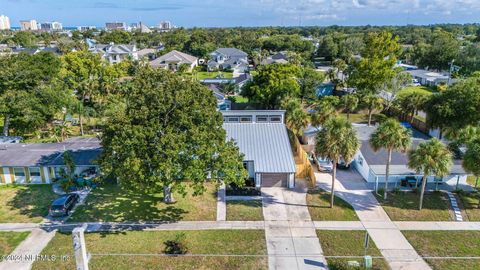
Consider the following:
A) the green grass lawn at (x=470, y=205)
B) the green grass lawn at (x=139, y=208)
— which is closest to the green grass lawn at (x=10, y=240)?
the green grass lawn at (x=139, y=208)

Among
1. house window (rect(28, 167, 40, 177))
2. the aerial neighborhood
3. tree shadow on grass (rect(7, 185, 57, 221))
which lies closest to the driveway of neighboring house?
the aerial neighborhood

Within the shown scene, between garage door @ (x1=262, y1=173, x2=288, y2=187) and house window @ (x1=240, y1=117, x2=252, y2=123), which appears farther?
house window @ (x1=240, y1=117, x2=252, y2=123)

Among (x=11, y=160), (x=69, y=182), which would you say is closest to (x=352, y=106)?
(x=69, y=182)

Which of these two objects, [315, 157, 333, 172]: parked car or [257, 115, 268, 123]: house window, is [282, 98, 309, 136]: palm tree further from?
[315, 157, 333, 172]: parked car

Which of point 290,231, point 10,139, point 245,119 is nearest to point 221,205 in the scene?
point 290,231

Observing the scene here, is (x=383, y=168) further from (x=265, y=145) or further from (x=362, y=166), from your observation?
(x=265, y=145)

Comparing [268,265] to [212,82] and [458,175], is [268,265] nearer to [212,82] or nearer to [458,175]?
[458,175]

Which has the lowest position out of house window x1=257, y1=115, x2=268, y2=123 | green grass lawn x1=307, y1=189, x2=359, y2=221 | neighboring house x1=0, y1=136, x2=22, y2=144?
green grass lawn x1=307, y1=189, x2=359, y2=221
